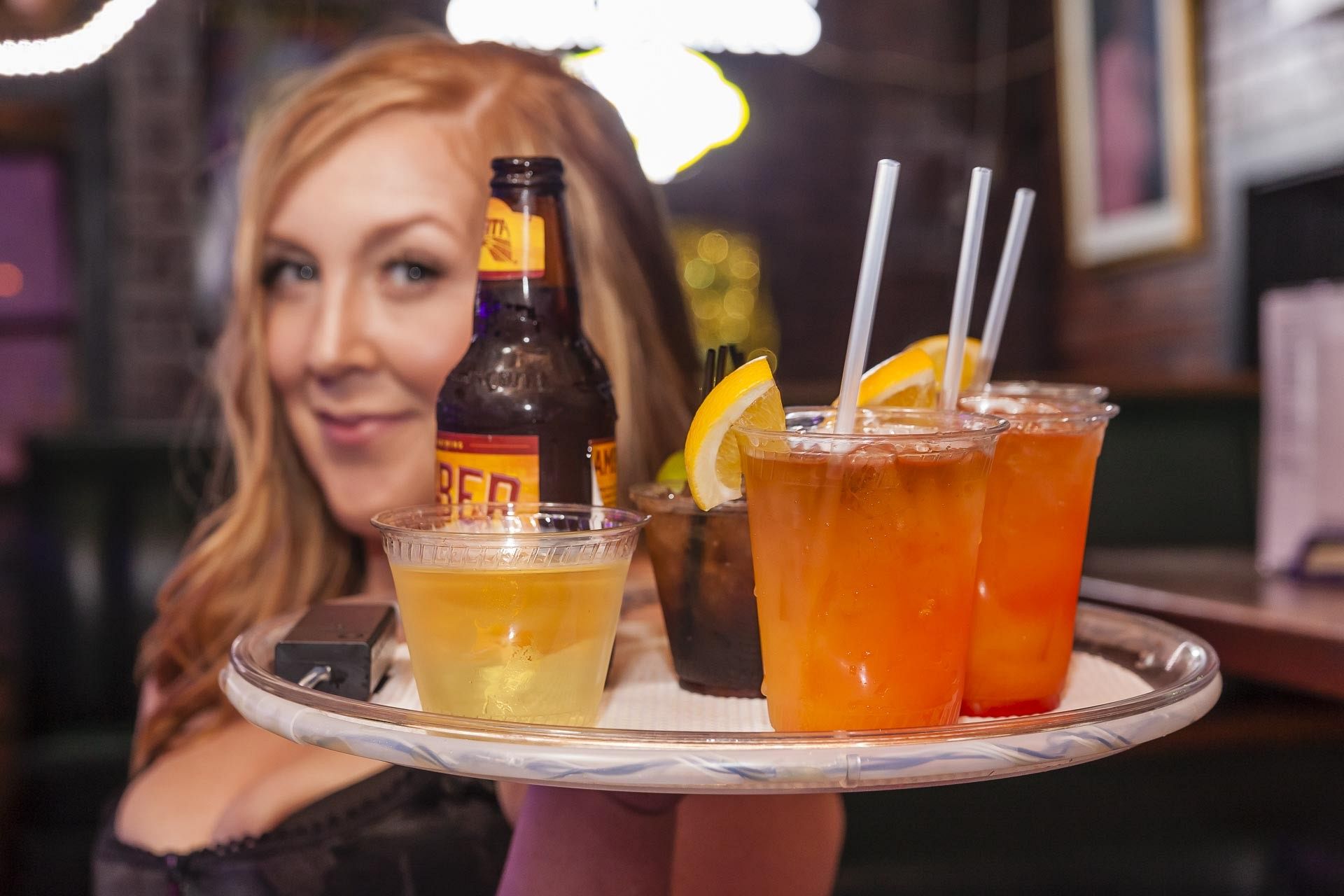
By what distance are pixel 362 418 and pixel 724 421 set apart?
61 cm

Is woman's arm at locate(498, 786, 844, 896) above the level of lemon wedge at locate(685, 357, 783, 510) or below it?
below

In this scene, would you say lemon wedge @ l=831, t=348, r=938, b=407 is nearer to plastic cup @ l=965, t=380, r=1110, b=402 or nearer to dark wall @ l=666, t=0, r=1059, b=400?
plastic cup @ l=965, t=380, r=1110, b=402

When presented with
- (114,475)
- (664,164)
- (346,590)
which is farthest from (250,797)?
(664,164)

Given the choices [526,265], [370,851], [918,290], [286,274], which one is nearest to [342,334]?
[286,274]

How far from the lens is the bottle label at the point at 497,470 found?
81 cm

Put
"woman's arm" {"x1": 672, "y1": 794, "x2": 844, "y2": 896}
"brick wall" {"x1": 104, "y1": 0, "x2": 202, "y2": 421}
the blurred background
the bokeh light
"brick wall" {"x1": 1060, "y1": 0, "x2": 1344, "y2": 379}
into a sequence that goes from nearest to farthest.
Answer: "woman's arm" {"x1": 672, "y1": 794, "x2": 844, "y2": 896} → the blurred background → "brick wall" {"x1": 1060, "y1": 0, "x2": 1344, "y2": 379} → "brick wall" {"x1": 104, "y1": 0, "x2": 202, "y2": 421} → the bokeh light

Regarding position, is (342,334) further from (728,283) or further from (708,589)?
(728,283)

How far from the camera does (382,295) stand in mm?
1188

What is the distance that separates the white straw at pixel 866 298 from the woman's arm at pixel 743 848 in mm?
381

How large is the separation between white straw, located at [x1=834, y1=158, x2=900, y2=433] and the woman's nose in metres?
0.64

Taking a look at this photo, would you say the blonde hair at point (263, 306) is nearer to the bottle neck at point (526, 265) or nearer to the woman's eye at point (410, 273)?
the woman's eye at point (410, 273)

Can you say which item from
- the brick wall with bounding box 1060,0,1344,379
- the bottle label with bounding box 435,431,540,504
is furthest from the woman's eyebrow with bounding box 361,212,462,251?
the brick wall with bounding box 1060,0,1344,379

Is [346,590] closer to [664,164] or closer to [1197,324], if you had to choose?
[664,164]

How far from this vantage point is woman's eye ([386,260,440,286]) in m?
1.19
